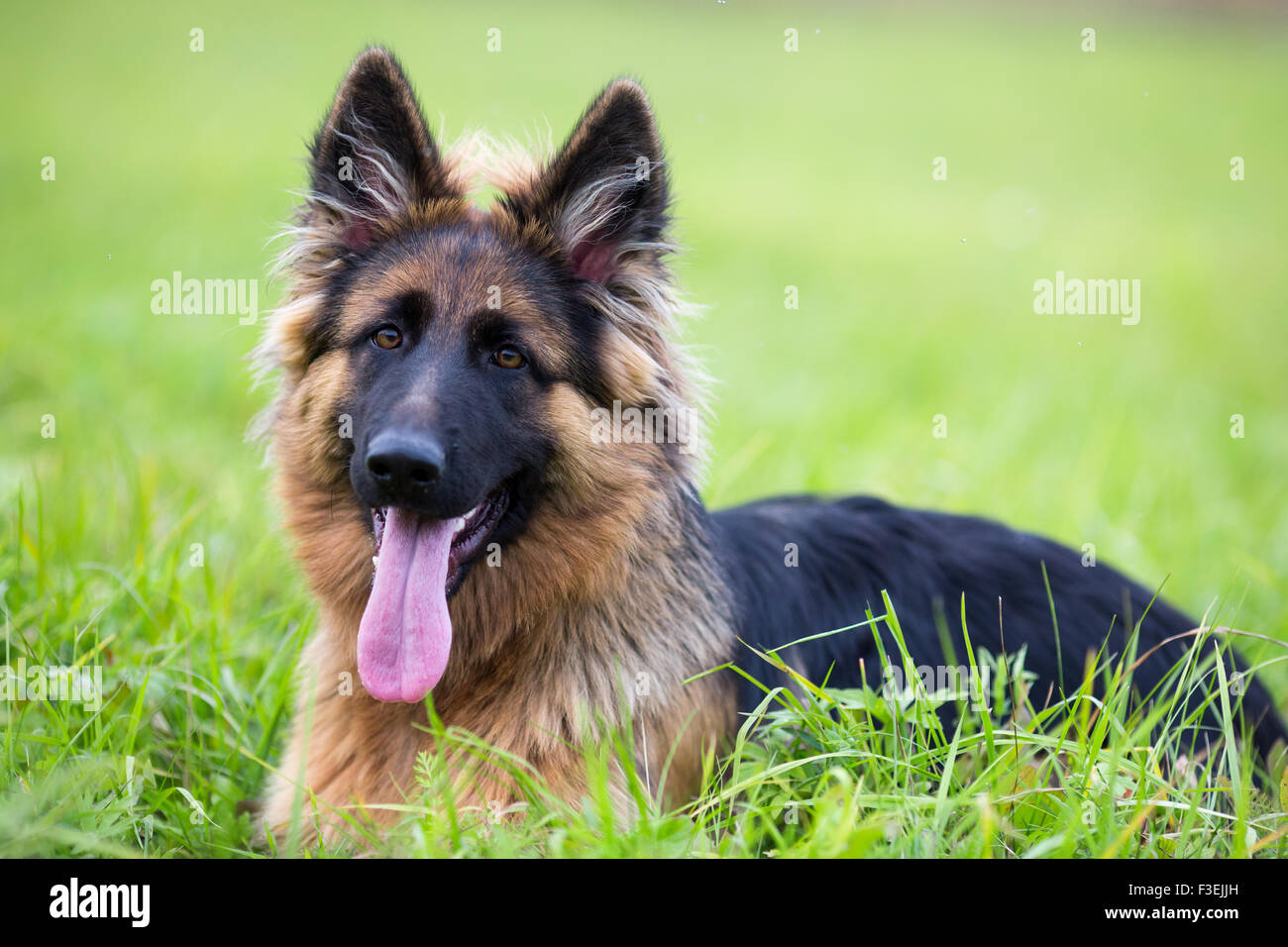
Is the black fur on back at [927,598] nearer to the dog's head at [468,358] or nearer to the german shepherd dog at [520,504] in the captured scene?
the german shepherd dog at [520,504]

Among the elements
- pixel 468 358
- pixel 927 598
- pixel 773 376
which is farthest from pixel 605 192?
pixel 773 376

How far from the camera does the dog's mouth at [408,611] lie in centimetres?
363

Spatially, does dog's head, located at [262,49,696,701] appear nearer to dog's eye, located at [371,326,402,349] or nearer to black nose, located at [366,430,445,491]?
dog's eye, located at [371,326,402,349]

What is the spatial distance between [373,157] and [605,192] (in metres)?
0.96

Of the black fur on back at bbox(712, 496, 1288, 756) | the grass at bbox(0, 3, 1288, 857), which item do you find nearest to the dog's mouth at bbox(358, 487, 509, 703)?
the grass at bbox(0, 3, 1288, 857)

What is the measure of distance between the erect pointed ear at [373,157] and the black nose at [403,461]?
46.5 inches

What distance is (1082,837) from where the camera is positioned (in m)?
3.17

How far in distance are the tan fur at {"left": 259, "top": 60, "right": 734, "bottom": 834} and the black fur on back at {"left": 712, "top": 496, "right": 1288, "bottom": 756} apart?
0.32m

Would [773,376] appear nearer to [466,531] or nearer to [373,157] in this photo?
[373,157]

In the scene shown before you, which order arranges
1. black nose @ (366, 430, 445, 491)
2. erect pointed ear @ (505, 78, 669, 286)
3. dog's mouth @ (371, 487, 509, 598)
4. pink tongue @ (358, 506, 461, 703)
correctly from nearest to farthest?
black nose @ (366, 430, 445, 491)
pink tongue @ (358, 506, 461, 703)
dog's mouth @ (371, 487, 509, 598)
erect pointed ear @ (505, 78, 669, 286)

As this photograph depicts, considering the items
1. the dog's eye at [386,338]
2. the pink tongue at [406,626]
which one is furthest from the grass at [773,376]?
the dog's eye at [386,338]

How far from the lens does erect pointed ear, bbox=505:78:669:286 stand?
152 inches
